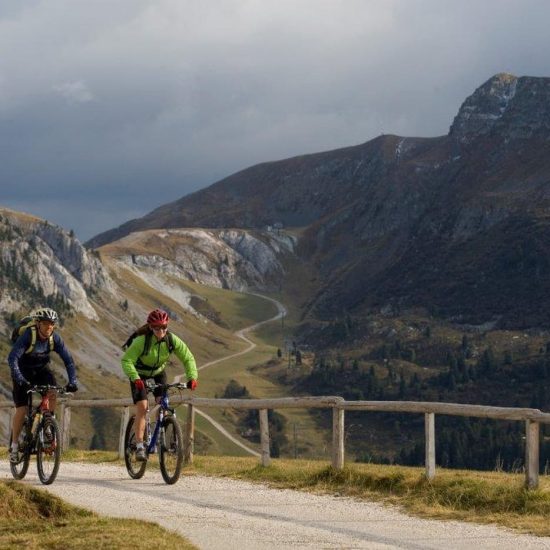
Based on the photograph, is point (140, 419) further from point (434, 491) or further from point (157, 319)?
point (434, 491)

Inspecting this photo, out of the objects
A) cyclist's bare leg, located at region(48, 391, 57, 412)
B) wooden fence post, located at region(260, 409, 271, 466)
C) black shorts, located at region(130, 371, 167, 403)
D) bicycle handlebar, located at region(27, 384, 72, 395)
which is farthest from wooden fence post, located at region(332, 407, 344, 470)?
cyclist's bare leg, located at region(48, 391, 57, 412)

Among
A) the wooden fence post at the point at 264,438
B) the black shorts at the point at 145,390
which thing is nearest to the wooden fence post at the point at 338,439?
the wooden fence post at the point at 264,438

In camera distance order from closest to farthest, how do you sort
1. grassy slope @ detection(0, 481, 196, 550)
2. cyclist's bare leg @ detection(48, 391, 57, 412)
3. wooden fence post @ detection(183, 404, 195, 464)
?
grassy slope @ detection(0, 481, 196, 550) → cyclist's bare leg @ detection(48, 391, 57, 412) → wooden fence post @ detection(183, 404, 195, 464)

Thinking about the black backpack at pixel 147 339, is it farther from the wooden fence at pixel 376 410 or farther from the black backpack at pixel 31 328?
the wooden fence at pixel 376 410

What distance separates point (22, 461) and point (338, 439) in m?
5.87

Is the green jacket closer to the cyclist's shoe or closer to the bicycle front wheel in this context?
the bicycle front wheel

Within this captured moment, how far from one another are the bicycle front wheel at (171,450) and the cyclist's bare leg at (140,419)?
1.22ft

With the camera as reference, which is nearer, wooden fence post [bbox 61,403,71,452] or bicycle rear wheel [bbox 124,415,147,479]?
bicycle rear wheel [bbox 124,415,147,479]

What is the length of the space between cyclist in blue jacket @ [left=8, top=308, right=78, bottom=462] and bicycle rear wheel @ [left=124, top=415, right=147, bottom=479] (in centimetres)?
163

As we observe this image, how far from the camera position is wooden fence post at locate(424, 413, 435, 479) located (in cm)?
1786

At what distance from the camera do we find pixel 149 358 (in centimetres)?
1891

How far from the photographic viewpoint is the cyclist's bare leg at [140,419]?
18.9 metres

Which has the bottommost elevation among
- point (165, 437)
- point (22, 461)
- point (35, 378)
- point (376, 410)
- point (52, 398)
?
point (22, 461)

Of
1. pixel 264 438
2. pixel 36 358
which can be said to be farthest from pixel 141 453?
pixel 264 438
